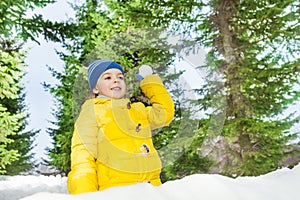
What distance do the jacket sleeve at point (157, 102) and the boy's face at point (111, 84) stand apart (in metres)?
0.21

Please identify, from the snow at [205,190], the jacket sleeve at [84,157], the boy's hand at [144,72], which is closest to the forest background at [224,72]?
the boy's hand at [144,72]

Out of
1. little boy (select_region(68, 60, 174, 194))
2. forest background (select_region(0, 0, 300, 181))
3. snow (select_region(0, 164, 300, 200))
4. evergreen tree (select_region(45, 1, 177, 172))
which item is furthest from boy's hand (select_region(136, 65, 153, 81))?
forest background (select_region(0, 0, 300, 181))

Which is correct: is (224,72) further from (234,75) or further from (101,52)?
(101,52)

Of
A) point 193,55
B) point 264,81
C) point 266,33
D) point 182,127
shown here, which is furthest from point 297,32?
point 182,127

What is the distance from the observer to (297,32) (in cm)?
708

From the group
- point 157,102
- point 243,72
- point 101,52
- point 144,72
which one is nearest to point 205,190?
point 157,102

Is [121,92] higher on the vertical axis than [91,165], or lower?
higher

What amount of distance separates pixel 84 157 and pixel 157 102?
2.65 feet

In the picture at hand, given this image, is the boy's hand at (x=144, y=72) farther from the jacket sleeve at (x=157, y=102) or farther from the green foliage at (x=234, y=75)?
the green foliage at (x=234, y=75)

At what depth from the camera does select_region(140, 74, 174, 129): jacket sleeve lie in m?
3.09

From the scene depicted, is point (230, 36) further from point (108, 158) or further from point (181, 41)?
point (108, 158)

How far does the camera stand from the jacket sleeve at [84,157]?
8.34 ft

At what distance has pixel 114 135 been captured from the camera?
2797mm

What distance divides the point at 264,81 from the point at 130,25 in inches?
131
